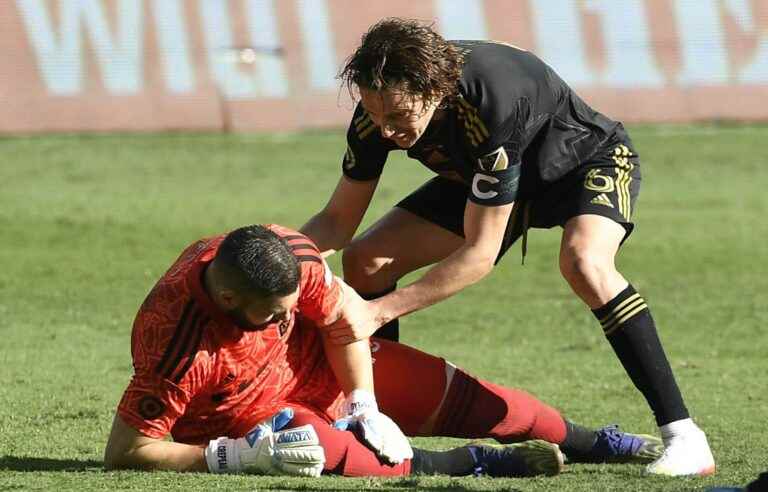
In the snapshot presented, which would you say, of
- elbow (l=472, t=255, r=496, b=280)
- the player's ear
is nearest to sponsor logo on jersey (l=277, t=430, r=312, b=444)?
the player's ear

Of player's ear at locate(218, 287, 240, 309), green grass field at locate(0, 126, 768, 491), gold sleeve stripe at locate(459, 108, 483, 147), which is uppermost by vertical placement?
gold sleeve stripe at locate(459, 108, 483, 147)

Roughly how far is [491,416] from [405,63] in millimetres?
1549

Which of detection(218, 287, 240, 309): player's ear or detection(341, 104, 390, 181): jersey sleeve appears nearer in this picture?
detection(218, 287, 240, 309): player's ear

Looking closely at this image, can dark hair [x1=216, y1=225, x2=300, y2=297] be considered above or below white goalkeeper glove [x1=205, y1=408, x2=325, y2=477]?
above

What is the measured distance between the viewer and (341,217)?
6.16m

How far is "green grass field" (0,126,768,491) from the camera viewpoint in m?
5.89

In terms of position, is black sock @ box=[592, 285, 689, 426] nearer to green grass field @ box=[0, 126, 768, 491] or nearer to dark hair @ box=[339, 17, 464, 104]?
green grass field @ box=[0, 126, 768, 491]

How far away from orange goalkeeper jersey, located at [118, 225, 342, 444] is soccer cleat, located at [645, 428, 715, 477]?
51.3 inches

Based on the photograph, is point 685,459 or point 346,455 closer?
point 346,455

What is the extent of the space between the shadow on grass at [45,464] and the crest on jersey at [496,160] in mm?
1874

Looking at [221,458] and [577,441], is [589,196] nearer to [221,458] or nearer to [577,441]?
[577,441]

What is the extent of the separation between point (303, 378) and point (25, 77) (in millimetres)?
15815

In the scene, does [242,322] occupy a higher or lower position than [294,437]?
higher

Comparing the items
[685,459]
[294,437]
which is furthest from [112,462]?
[685,459]
